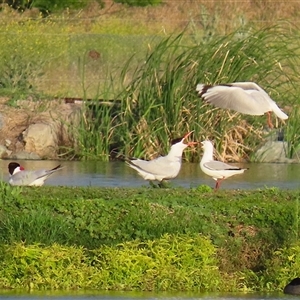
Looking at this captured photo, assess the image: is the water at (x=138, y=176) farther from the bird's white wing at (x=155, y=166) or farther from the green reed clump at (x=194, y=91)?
the bird's white wing at (x=155, y=166)

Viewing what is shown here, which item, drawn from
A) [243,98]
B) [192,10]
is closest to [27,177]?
[243,98]

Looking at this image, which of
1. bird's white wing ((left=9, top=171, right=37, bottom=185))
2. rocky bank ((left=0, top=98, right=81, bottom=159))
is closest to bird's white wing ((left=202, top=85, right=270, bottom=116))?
bird's white wing ((left=9, top=171, right=37, bottom=185))

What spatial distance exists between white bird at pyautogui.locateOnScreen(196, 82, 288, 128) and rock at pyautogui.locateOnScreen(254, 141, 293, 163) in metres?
3.99

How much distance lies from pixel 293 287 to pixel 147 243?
1.31m

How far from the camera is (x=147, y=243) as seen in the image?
34.6 feet

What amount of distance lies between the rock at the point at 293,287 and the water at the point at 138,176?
176 inches

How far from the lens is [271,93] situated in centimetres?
1867

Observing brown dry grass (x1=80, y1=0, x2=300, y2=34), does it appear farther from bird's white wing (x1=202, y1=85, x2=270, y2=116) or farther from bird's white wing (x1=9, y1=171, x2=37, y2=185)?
bird's white wing (x1=9, y1=171, x2=37, y2=185)

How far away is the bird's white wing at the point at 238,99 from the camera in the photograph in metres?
14.5

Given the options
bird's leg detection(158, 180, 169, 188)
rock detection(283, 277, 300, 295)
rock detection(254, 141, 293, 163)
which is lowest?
rock detection(283, 277, 300, 295)

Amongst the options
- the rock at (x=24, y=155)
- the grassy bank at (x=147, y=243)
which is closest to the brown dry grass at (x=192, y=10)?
the rock at (x=24, y=155)

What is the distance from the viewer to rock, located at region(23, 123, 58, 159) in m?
19.3

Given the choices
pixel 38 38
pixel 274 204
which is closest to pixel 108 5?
pixel 38 38

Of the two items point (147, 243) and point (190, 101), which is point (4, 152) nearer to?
point (190, 101)
